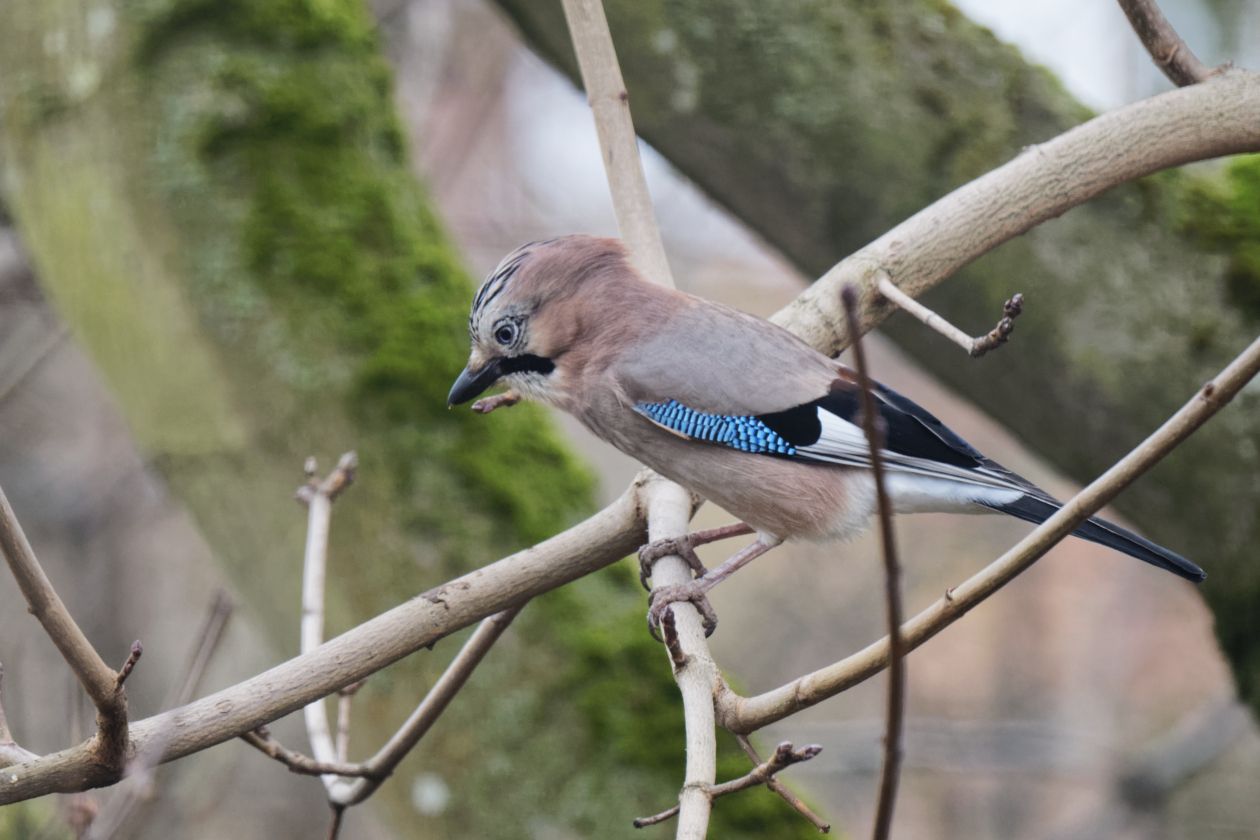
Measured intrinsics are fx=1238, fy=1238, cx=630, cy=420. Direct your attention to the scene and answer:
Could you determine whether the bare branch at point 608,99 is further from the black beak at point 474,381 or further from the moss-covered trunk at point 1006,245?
the moss-covered trunk at point 1006,245

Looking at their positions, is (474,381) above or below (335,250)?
below

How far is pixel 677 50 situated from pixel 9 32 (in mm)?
2032

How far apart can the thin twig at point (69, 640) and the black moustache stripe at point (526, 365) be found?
4.42 feet

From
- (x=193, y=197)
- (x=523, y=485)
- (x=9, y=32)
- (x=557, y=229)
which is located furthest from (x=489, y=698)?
(x=557, y=229)

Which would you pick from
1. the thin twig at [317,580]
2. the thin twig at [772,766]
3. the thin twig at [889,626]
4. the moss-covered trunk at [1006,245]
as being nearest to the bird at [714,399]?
the thin twig at [317,580]

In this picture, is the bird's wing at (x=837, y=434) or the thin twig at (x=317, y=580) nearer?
the thin twig at (x=317, y=580)

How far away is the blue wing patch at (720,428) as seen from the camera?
2742 mm

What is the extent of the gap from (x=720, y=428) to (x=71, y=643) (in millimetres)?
1511

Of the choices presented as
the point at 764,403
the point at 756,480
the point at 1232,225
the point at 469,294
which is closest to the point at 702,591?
the point at 756,480

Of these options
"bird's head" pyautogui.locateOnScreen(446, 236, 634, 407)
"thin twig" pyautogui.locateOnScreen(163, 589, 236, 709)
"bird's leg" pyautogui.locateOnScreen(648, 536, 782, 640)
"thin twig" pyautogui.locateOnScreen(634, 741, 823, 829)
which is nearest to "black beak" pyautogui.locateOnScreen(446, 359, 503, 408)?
"bird's head" pyautogui.locateOnScreen(446, 236, 634, 407)

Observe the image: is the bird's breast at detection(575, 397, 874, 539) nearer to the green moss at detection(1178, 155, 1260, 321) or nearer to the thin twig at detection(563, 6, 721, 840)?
the thin twig at detection(563, 6, 721, 840)

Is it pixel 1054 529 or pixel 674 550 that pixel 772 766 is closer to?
pixel 1054 529

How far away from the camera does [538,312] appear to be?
2.88 metres

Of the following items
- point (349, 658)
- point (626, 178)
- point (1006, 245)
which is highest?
point (1006, 245)
